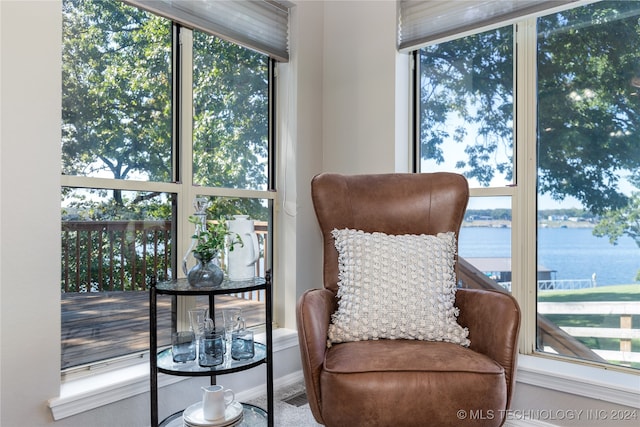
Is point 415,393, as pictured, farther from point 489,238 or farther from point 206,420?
point 489,238

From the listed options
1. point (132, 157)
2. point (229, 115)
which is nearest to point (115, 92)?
point (132, 157)

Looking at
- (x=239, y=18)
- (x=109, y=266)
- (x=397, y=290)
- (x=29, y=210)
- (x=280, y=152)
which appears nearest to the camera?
(x=29, y=210)

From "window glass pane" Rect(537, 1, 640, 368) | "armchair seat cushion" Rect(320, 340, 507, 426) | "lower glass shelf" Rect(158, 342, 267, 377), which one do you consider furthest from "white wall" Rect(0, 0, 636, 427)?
"armchair seat cushion" Rect(320, 340, 507, 426)

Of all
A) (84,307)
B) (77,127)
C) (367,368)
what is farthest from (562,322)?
(77,127)

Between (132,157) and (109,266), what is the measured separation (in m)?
0.47

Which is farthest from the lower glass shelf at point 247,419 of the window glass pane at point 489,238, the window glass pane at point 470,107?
the window glass pane at point 470,107

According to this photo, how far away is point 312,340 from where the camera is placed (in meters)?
1.53

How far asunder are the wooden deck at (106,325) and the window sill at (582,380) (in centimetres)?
164

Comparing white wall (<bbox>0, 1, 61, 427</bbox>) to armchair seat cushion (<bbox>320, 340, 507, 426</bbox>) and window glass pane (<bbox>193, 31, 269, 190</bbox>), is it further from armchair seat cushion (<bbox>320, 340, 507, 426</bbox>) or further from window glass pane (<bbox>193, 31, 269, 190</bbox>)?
armchair seat cushion (<bbox>320, 340, 507, 426</bbox>)

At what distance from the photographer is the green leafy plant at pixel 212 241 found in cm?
171

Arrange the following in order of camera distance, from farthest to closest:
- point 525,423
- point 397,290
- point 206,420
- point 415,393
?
point 525,423 → point 397,290 → point 206,420 → point 415,393

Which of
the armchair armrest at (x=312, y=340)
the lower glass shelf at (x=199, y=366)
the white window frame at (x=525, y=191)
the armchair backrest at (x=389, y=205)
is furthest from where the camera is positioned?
the white window frame at (x=525, y=191)

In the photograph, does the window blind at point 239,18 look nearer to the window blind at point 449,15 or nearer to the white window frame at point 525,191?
the window blind at point 449,15

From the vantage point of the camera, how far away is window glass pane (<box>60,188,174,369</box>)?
1757 mm
